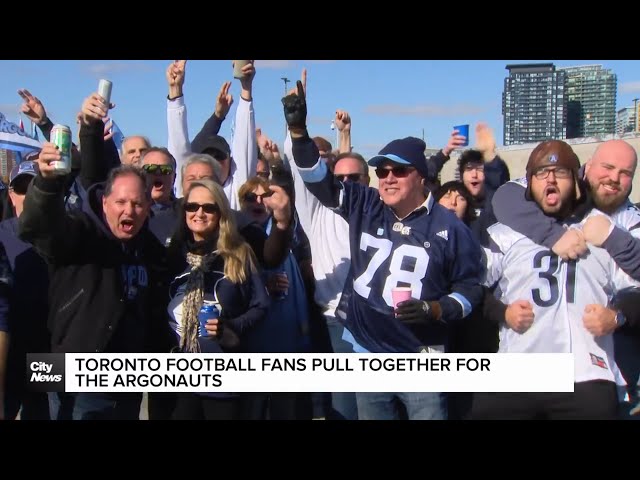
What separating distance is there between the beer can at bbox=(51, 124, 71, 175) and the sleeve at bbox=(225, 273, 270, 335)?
3.16 ft

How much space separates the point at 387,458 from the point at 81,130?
2188 mm

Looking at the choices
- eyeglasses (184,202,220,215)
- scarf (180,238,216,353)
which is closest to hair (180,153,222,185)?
eyeglasses (184,202,220,215)

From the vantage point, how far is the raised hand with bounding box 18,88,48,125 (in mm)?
3699

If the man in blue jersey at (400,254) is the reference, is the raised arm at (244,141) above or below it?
above

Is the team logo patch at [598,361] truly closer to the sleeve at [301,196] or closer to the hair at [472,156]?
the hair at [472,156]

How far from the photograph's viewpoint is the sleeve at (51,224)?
10.1ft

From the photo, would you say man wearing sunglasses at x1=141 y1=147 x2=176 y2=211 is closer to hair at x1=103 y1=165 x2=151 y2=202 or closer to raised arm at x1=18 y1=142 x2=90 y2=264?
hair at x1=103 y1=165 x2=151 y2=202

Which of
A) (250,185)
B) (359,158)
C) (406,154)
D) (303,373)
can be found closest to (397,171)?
(406,154)

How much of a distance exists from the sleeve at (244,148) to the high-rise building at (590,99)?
1538 millimetres

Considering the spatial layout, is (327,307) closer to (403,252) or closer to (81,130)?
(403,252)

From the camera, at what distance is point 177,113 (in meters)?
3.70

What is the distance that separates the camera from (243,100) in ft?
12.2

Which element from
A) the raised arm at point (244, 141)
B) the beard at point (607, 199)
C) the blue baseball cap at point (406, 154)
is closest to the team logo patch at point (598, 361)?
the beard at point (607, 199)
